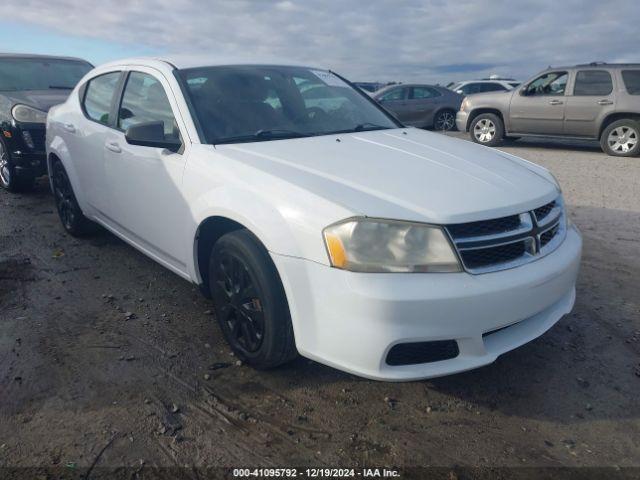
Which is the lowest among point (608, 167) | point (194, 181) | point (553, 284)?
point (608, 167)

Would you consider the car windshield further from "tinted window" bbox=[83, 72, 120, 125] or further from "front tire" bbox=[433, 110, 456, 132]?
"front tire" bbox=[433, 110, 456, 132]

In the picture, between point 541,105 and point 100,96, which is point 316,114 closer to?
point 100,96

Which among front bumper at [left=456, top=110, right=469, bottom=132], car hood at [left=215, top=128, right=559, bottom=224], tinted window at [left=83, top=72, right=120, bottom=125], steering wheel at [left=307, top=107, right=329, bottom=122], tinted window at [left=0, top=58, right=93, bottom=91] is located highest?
tinted window at [left=0, top=58, right=93, bottom=91]

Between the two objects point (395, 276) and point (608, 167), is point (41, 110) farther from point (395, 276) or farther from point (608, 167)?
point (608, 167)

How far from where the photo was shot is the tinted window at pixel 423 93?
46.2 feet

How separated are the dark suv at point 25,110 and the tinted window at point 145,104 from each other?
2.98m

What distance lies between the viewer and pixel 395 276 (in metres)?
2.09

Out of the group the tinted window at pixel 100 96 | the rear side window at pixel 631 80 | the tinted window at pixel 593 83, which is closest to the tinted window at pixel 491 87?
the tinted window at pixel 593 83

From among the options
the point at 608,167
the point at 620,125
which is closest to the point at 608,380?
the point at 608,167

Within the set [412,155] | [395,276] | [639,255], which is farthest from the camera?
[639,255]

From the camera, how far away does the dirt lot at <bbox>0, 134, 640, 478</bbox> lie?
7.16ft

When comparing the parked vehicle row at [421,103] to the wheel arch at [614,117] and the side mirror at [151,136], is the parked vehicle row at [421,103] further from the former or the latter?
the side mirror at [151,136]

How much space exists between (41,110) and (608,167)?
8.72m

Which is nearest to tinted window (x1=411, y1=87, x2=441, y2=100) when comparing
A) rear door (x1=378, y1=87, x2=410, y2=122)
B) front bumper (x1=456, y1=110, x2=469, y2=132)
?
rear door (x1=378, y1=87, x2=410, y2=122)
